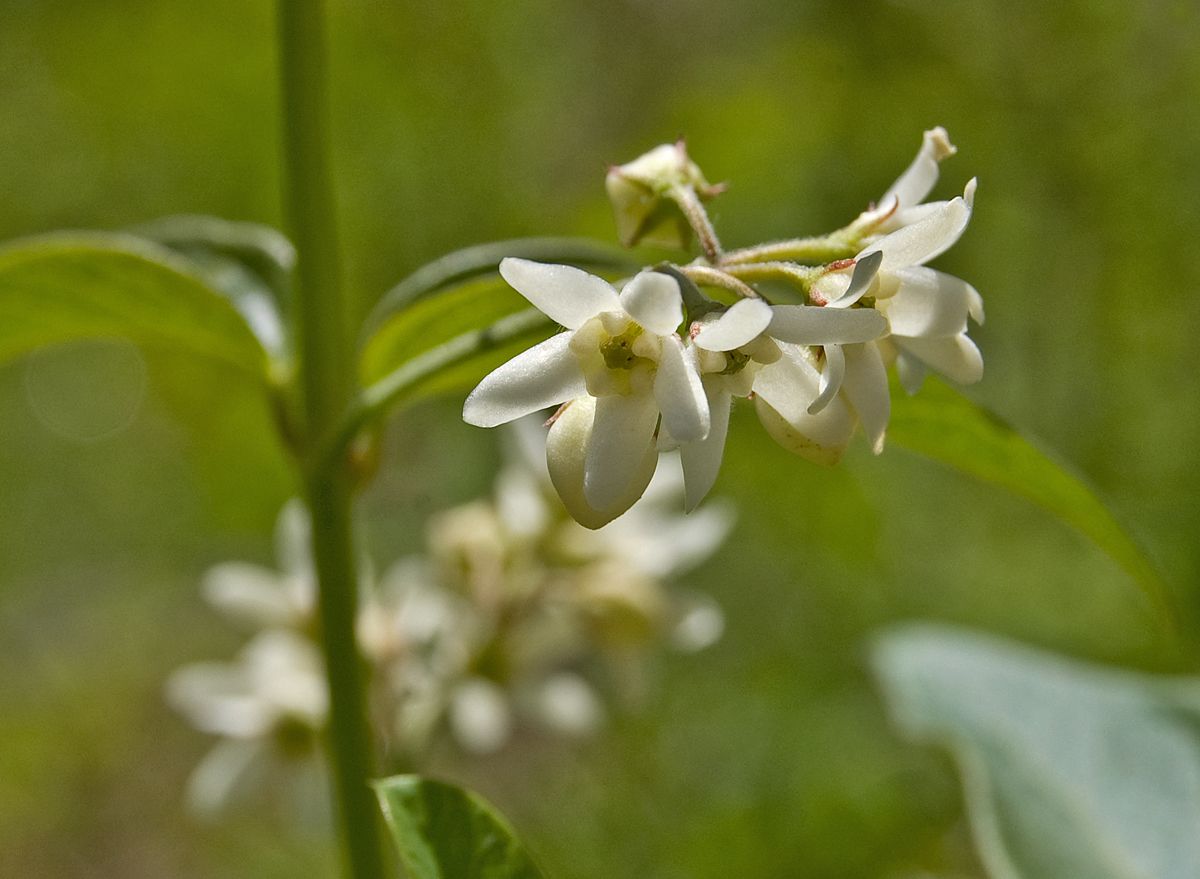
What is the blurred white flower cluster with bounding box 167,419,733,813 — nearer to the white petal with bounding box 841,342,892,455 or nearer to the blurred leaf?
the blurred leaf

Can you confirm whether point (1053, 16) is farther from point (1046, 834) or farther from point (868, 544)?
point (1046, 834)

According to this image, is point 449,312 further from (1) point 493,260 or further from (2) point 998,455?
(2) point 998,455

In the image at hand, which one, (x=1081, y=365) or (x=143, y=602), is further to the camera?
(x=143, y=602)

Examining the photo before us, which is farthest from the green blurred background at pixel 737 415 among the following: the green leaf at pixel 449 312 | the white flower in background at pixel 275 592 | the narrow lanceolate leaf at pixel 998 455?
the green leaf at pixel 449 312

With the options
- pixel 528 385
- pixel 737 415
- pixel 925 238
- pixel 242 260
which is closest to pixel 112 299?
pixel 242 260

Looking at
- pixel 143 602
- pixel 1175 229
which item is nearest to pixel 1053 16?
pixel 1175 229

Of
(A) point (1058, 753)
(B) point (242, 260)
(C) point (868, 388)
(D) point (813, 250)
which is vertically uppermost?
(B) point (242, 260)
